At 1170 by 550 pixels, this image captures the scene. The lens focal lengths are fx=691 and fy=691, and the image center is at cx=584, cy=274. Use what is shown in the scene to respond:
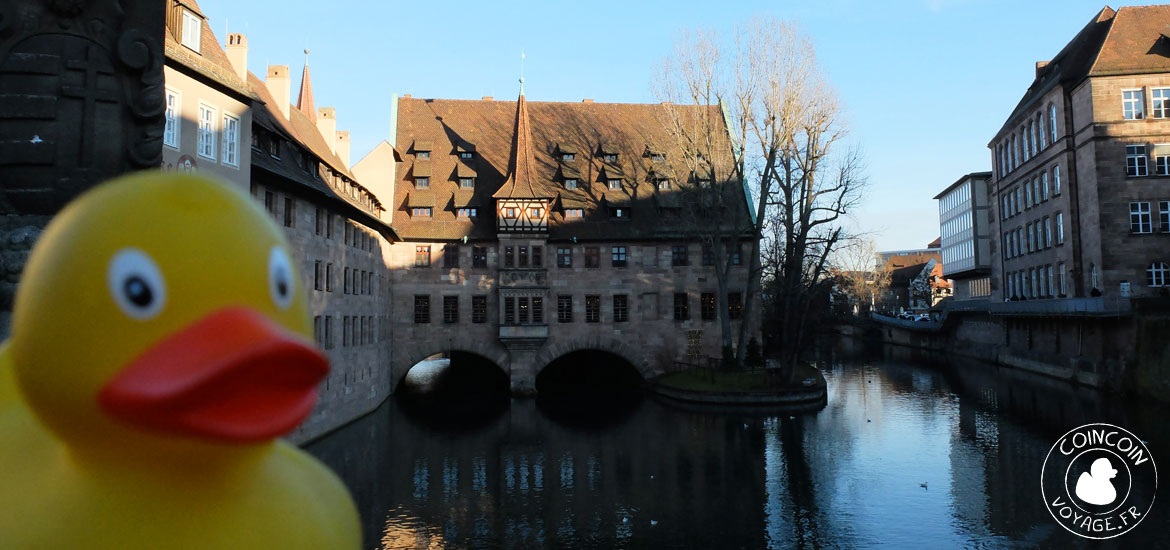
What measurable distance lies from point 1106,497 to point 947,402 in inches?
555

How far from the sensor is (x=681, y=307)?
111 ft

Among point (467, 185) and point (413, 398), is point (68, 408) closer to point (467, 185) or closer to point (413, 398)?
point (413, 398)

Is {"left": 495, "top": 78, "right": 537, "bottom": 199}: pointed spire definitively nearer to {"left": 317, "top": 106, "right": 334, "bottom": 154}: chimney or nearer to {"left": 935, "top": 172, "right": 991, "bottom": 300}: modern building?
{"left": 317, "top": 106, "right": 334, "bottom": 154}: chimney

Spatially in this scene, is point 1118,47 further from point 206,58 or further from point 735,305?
point 206,58

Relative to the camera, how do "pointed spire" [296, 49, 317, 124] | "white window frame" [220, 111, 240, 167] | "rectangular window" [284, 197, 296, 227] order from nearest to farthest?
"white window frame" [220, 111, 240, 167]
"rectangular window" [284, 197, 296, 227]
"pointed spire" [296, 49, 317, 124]

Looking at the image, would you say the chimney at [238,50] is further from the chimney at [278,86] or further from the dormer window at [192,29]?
the dormer window at [192,29]

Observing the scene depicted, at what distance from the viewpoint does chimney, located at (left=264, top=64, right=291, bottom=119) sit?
25484mm

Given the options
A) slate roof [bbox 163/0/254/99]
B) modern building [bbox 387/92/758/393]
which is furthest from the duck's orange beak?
modern building [bbox 387/92/758/393]

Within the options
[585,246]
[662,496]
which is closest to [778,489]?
[662,496]

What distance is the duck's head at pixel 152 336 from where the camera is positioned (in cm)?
190

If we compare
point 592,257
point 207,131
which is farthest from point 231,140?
point 592,257

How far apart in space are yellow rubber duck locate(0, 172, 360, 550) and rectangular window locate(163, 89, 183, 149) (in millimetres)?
12312

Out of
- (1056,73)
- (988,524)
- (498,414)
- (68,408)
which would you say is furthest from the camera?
(1056,73)

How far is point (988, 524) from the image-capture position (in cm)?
1277
